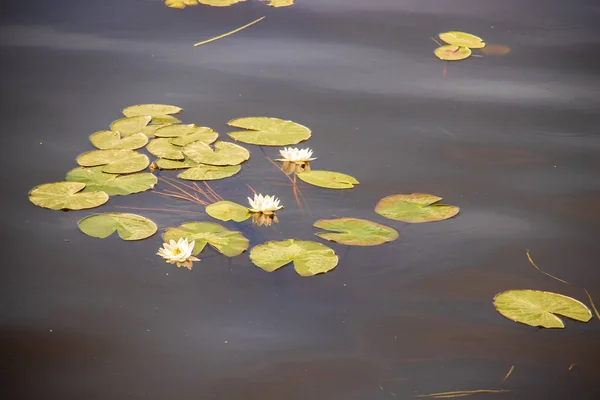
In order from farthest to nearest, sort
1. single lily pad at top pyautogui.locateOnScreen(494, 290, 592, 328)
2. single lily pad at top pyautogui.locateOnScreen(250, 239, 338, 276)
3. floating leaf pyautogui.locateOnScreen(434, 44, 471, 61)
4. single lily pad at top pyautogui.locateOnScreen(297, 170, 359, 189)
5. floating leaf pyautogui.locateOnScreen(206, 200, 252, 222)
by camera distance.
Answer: floating leaf pyautogui.locateOnScreen(434, 44, 471, 61) < single lily pad at top pyautogui.locateOnScreen(297, 170, 359, 189) < floating leaf pyautogui.locateOnScreen(206, 200, 252, 222) < single lily pad at top pyautogui.locateOnScreen(250, 239, 338, 276) < single lily pad at top pyautogui.locateOnScreen(494, 290, 592, 328)

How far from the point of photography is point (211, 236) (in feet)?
5.03

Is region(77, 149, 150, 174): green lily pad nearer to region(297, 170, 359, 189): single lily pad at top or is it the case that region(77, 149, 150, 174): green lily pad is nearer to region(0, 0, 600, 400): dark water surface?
region(0, 0, 600, 400): dark water surface

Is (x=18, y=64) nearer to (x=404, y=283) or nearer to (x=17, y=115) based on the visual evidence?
(x=17, y=115)

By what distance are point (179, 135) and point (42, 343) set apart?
0.78 meters

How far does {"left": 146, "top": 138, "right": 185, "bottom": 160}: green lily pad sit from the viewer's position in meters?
1.82

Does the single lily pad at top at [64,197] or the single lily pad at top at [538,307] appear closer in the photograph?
the single lily pad at top at [538,307]

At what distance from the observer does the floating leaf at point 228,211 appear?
5.21 feet

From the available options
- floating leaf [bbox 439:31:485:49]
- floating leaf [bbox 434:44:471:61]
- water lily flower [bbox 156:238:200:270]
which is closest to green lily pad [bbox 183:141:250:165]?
water lily flower [bbox 156:238:200:270]

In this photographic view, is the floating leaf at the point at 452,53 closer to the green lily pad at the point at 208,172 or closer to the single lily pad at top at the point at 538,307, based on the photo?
the green lily pad at the point at 208,172

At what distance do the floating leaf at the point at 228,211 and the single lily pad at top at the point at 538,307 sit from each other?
23.2 inches

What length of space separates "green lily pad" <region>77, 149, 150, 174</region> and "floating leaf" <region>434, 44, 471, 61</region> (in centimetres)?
114

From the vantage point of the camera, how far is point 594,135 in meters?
1.98

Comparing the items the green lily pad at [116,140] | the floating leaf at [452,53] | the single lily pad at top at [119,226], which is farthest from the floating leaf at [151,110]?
the floating leaf at [452,53]

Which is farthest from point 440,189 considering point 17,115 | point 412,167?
point 17,115
